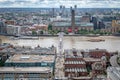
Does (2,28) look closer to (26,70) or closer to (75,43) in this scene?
(75,43)

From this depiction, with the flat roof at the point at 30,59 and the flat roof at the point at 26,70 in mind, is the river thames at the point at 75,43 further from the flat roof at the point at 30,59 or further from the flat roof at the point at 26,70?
the flat roof at the point at 26,70

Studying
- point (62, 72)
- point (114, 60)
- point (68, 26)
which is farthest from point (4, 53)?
point (68, 26)

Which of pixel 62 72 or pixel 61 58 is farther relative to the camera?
pixel 61 58

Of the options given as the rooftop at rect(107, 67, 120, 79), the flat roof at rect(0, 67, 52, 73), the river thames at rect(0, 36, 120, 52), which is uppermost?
the rooftop at rect(107, 67, 120, 79)

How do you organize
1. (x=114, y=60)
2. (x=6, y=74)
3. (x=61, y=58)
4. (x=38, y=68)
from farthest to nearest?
1. (x=61, y=58)
2. (x=114, y=60)
3. (x=38, y=68)
4. (x=6, y=74)

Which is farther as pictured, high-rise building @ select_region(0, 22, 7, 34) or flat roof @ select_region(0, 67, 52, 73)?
high-rise building @ select_region(0, 22, 7, 34)

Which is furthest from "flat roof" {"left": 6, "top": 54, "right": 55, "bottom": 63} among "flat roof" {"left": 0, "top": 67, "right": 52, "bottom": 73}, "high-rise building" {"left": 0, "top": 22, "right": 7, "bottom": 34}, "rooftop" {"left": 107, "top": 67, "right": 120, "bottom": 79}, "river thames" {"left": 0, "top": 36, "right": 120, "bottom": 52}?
"high-rise building" {"left": 0, "top": 22, "right": 7, "bottom": 34}

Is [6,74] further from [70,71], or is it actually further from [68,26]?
[68,26]

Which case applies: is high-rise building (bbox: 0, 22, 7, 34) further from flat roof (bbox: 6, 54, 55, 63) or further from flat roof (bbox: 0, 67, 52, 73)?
flat roof (bbox: 0, 67, 52, 73)

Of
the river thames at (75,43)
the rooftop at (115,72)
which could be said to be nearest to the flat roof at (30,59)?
the rooftop at (115,72)

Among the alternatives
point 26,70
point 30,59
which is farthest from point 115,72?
point 30,59

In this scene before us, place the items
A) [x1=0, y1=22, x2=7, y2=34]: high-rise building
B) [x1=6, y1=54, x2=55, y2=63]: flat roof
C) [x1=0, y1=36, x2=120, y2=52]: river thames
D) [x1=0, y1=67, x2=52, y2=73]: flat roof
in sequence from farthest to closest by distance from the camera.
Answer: [x1=0, y1=22, x2=7, y2=34]: high-rise building < [x1=0, y1=36, x2=120, y2=52]: river thames < [x1=6, y1=54, x2=55, y2=63]: flat roof < [x1=0, y1=67, x2=52, y2=73]: flat roof
